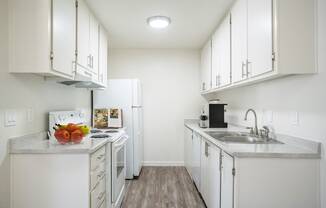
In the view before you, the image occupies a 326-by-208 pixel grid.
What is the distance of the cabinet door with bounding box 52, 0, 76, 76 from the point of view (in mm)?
1652

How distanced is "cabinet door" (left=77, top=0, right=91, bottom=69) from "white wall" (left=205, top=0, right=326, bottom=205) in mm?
2000

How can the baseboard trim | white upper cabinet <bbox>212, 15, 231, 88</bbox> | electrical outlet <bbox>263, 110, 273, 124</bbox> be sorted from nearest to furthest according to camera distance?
1. electrical outlet <bbox>263, 110, 273, 124</bbox>
2. white upper cabinet <bbox>212, 15, 231, 88</bbox>
3. the baseboard trim

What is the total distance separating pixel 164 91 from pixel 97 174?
266 cm

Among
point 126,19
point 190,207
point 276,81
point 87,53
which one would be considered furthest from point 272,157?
point 126,19

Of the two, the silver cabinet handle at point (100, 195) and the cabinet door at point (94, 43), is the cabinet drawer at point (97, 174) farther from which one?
the cabinet door at point (94, 43)

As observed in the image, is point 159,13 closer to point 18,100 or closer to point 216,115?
point 216,115

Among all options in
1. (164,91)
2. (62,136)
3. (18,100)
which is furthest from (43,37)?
(164,91)

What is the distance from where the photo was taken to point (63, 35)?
179 cm

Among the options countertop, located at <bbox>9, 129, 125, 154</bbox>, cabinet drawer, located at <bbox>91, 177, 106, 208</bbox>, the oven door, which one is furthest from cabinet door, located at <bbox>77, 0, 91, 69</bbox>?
cabinet drawer, located at <bbox>91, 177, 106, 208</bbox>

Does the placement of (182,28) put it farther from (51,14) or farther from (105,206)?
Answer: (105,206)

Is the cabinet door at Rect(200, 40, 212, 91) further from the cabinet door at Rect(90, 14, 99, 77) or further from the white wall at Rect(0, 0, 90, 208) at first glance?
the white wall at Rect(0, 0, 90, 208)

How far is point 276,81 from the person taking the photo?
6.53 feet

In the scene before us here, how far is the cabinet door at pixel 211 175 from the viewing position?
1.90 meters

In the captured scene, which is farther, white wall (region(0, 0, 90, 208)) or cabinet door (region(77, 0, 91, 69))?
cabinet door (region(77, 0, 91, 69))
